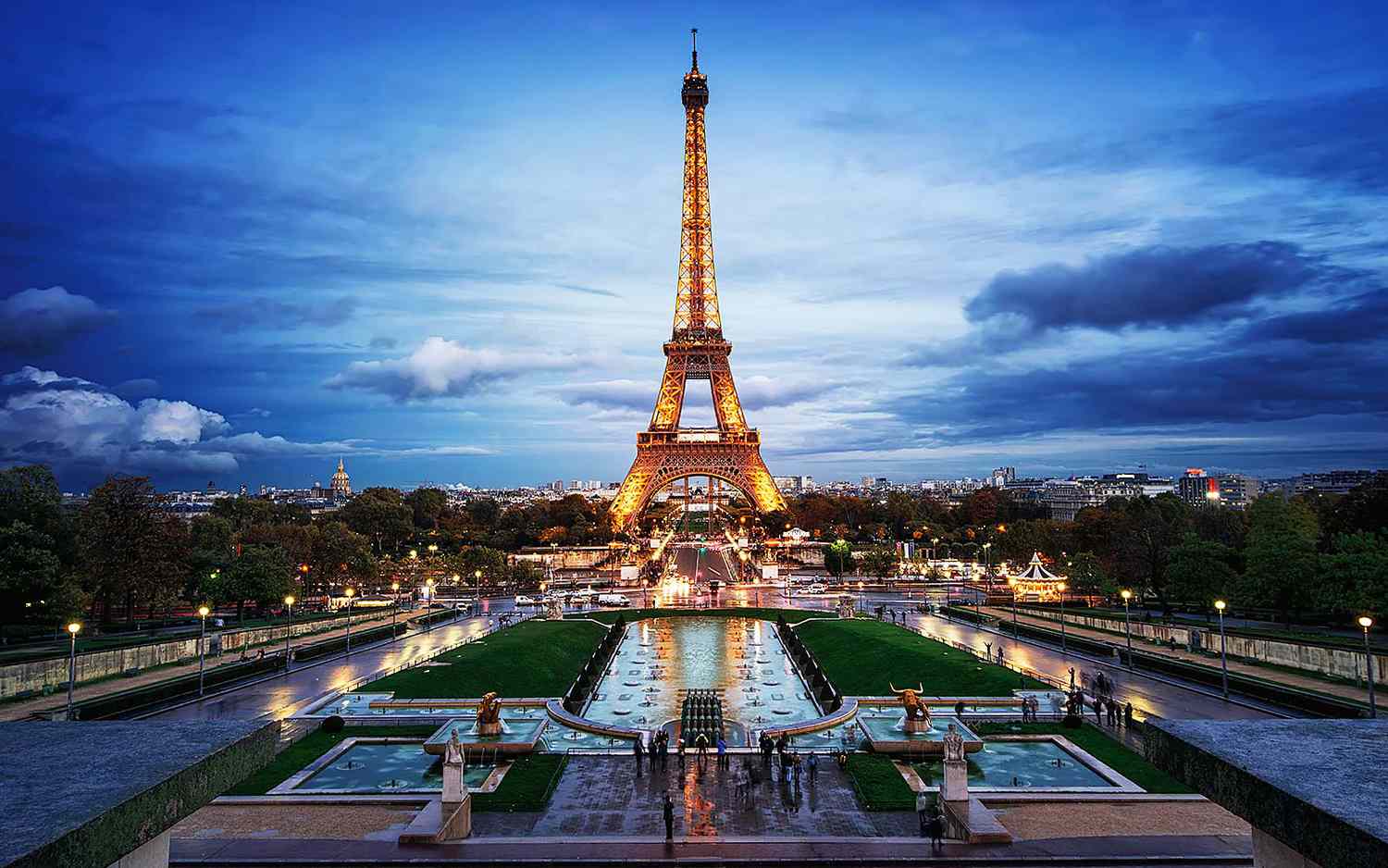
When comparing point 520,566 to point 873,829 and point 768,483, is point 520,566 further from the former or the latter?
point 873,829

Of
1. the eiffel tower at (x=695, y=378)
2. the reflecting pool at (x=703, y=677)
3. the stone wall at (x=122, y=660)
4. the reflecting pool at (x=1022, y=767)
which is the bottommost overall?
the reflecting pool at (x=703, y=677)

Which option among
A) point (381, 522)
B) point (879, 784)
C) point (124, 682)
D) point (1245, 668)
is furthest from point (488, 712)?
point (381, 522)

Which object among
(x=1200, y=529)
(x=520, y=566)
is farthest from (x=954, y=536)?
(x=520, y=566)

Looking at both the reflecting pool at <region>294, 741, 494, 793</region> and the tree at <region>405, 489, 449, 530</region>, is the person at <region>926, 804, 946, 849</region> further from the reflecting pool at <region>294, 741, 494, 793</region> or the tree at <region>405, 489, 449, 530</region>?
the tree at <region>405, 489, 449, 530</region>

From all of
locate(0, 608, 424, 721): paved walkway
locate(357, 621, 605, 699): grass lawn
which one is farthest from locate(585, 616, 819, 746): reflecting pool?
locate(0, 608, 424, 721): paved walkway

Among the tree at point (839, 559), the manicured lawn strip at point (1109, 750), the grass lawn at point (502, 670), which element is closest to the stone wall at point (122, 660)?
the grass lawn at point (502, 670)

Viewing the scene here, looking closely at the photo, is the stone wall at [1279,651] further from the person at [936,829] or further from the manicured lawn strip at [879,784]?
the person at [936,829]
